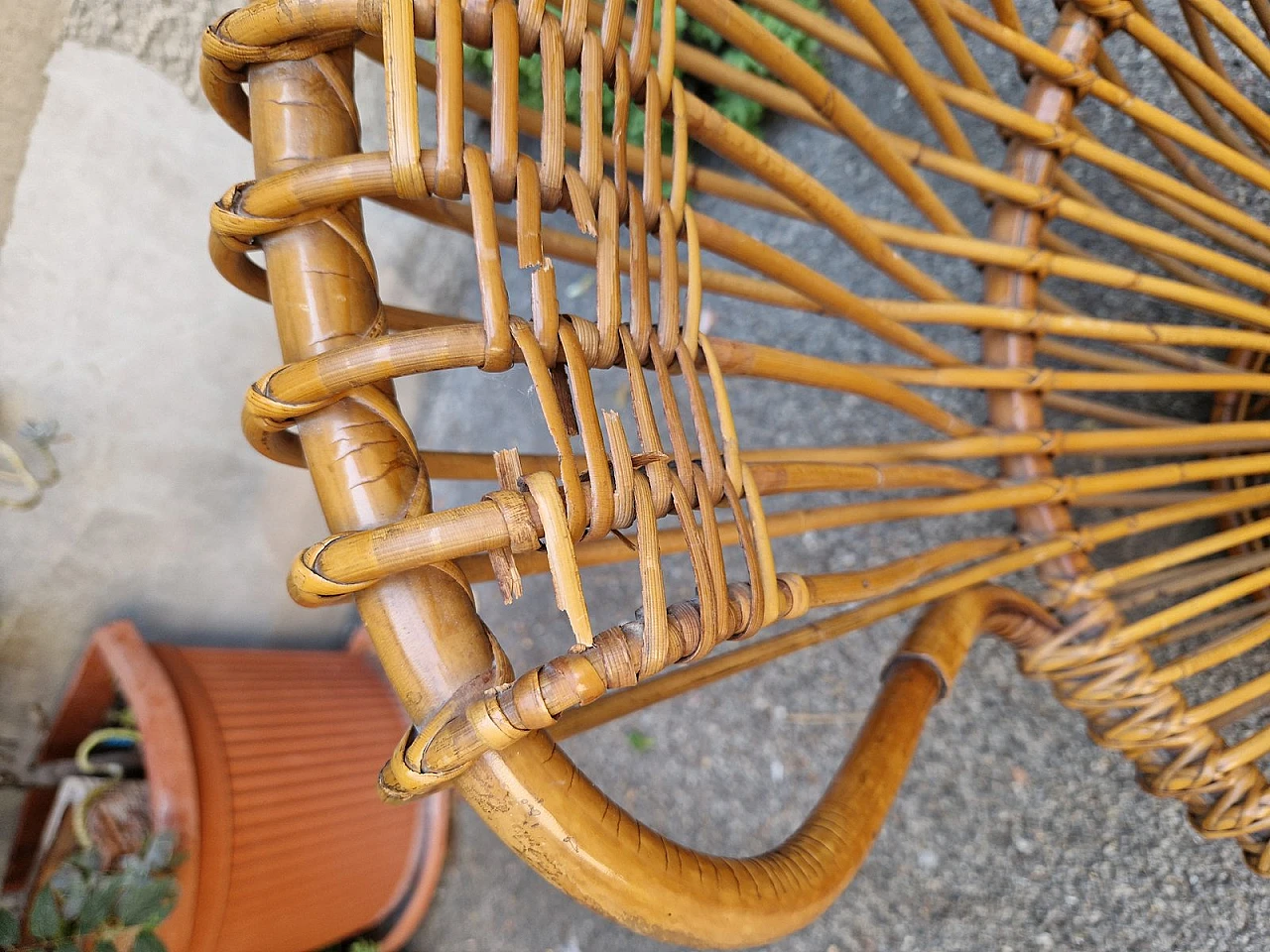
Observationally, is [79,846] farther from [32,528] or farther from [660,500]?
[660,500]

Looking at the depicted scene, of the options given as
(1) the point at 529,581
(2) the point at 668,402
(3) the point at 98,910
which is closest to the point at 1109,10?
(2) the point at 668,402

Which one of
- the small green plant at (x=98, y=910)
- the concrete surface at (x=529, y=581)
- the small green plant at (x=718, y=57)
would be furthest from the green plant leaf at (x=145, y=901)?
the small green plant at (x=718, y=57)

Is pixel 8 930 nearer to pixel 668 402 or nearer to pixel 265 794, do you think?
pixel 265 794

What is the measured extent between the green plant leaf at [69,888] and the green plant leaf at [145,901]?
37 mm

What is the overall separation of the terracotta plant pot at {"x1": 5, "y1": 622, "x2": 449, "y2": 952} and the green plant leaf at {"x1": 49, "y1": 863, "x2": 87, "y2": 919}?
0.08 metres

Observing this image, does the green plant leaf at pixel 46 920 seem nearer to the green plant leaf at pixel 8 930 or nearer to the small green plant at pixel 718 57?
the green plant leaf at pixel 8 930

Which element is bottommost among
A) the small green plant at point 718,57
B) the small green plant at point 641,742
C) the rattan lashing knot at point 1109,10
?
the small green plant at point 641,742

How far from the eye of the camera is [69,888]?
2.15ft

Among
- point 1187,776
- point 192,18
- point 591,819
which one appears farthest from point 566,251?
point 192,18

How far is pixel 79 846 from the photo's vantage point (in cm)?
76

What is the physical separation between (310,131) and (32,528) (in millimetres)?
775

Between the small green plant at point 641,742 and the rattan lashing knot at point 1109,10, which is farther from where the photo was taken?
the small green plant at point 641,742

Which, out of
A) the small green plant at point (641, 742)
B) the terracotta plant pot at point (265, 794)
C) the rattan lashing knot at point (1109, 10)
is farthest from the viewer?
the small green plant at point (641, 742)

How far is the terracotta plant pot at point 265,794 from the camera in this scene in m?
0.76
